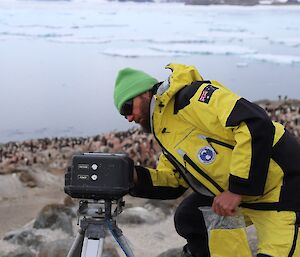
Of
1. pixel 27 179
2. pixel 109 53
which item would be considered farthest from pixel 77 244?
pixel 109 53

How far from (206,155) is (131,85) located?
330 mm

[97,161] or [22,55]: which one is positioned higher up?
[97,161]

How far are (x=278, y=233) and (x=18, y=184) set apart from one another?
3.79 metres

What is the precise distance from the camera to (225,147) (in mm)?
1868

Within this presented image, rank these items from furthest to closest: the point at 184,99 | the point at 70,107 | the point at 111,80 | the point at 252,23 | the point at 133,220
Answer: the point at 252,23
the point at 111,80
the point at 70,107
the point at 133,220
the point at 184,99

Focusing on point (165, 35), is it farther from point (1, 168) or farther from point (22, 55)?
point (1, 168)

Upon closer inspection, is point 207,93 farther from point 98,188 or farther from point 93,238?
point 93,238

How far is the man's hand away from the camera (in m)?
1.81

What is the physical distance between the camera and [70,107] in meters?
9.91

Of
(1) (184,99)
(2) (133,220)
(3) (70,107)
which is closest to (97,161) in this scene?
(1) (184,99)

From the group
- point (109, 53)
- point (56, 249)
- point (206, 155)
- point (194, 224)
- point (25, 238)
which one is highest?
point (206, 155)

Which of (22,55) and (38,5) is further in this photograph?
(38,5)

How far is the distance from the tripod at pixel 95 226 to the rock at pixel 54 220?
184cm

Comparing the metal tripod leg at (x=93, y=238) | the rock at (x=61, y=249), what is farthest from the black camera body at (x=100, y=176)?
the rock at (x=61, y=249)
